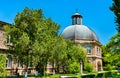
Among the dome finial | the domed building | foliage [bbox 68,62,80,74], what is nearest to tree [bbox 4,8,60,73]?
foliage [bbox 68,62,80,74]

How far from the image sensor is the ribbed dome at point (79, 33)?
199 ft

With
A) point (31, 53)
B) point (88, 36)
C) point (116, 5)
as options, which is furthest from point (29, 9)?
point (88, 36)

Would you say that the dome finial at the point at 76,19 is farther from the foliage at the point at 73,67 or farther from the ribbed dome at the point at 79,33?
the foliage at the point at 73,67

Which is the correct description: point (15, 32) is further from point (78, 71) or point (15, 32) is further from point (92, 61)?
point (92, 61)

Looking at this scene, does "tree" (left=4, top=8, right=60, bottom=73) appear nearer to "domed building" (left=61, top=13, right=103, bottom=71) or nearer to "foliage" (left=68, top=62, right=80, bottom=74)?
"foliage" (left=68, top=62, right=80, bottom=74)

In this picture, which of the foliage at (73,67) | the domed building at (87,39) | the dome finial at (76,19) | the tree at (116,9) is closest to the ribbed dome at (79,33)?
the domed building at (87,39)

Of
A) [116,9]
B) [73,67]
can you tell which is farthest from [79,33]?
[116,9]

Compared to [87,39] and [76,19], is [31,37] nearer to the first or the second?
[87,39]

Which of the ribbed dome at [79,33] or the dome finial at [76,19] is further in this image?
the dome finial at [76,19]

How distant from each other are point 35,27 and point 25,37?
5.82 feet

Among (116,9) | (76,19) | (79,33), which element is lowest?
(116,9)

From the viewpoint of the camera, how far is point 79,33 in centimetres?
6109

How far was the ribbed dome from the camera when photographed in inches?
2393

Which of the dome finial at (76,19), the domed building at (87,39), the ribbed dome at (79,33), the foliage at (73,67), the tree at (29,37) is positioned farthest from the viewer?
the dome finial at (76,19)
